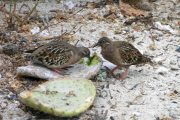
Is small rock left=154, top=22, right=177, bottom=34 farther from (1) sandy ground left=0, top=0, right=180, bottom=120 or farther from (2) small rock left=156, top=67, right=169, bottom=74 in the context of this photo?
(2) small rock left=156, top=67, right=169, bottom=74

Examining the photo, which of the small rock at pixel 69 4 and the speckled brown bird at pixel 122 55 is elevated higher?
the small rock at pixel 69 4

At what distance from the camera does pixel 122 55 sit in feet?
21.6

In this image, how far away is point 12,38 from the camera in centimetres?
735

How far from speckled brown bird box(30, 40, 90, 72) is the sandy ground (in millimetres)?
406

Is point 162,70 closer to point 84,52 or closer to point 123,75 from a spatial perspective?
point 123,75

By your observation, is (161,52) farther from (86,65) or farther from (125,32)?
(86,65)

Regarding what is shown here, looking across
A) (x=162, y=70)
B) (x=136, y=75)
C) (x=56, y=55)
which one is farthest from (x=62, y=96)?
(x=162, y=70)

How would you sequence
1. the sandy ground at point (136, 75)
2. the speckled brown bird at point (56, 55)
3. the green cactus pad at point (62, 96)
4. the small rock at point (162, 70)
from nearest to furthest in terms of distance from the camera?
the green cactus pad at point (62, 96), the sandy ground at point (136, 75), the speckled brown bird at point (56, 55), the small rock at point (162, 70)

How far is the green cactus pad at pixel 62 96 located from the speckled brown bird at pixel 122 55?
25.4 inches

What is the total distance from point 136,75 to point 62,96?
1.29 meters

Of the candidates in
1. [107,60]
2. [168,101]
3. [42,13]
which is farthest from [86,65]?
[42,13]

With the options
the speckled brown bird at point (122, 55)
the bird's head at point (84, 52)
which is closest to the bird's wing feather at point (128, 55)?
the speckled brown bird at point (122, 55)

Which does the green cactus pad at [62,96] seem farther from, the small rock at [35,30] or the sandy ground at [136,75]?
the small rock at [35,30]

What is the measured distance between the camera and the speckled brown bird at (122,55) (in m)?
6.57
